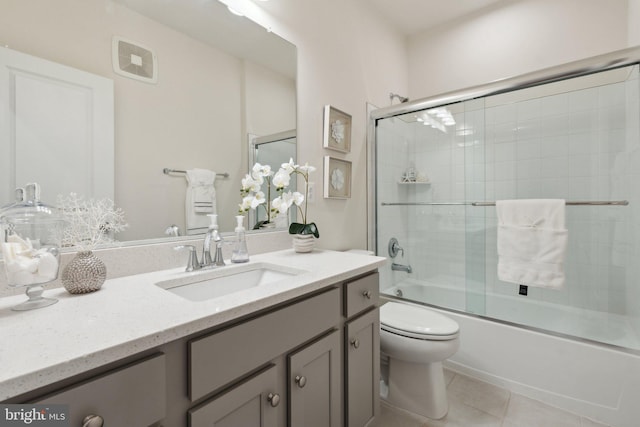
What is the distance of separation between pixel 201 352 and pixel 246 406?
223mm

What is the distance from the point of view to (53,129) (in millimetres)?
919

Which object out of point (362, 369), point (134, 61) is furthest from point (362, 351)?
point (134, 61)

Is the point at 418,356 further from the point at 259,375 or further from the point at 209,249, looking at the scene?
the point at 209,249

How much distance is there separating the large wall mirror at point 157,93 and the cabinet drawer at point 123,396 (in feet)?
2.11

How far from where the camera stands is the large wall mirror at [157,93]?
921 millimetres

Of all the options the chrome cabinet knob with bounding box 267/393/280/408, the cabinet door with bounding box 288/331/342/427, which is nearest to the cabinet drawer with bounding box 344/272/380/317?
the cabinet door with bounding box 288/331/342/427

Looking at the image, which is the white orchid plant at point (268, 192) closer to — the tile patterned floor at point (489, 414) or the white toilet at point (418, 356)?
the white toilet at point (418, 356)

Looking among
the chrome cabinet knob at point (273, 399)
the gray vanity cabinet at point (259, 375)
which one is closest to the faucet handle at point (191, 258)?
the gray vanity cabinet at point (259, 375)

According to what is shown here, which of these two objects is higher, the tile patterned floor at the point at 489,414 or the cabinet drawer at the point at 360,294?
the cabinet drawer at the point at 360,294

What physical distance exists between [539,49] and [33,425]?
3261 millimetres

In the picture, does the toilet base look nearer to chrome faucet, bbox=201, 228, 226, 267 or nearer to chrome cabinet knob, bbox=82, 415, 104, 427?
chrome faucet, bbox=201, 228, 226, 267

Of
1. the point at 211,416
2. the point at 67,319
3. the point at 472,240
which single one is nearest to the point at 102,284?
the point at 67,319

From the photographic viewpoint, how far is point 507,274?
6.09ft

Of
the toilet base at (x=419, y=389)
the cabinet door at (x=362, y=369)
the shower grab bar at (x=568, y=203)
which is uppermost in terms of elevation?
the shower grab bar at (x=568, y=203)
